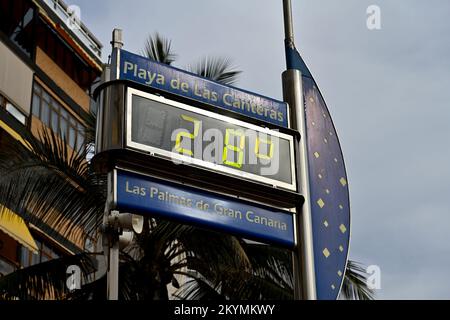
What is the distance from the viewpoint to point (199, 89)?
1000 cm

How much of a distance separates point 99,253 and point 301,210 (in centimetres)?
453

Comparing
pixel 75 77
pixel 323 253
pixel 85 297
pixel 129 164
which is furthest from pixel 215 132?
pixel 75 77

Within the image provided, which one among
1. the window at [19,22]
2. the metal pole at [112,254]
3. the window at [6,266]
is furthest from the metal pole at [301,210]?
the window at [19,22]

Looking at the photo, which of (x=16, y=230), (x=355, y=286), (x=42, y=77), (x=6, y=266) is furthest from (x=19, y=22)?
(x=355, y=286)

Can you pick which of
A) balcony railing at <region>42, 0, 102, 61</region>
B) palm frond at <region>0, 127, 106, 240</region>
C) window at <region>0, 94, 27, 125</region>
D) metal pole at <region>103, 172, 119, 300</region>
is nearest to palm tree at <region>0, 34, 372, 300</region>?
palm frond at <region>0, 127, 106, 240</region>

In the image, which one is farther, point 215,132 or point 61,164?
point 61,164

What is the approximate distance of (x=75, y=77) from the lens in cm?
3641

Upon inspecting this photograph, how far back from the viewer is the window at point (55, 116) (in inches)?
1284

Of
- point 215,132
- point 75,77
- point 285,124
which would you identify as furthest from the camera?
point 75,77

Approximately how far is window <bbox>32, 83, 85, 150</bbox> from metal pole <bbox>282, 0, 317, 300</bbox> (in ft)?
71.2

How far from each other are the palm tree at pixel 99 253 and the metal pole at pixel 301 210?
454 centimetres

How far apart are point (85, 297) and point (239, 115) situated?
17.9 ft

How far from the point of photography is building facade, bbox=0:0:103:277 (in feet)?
97.6
